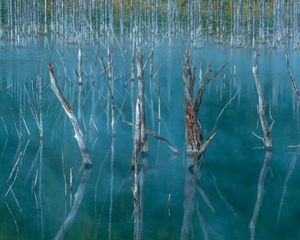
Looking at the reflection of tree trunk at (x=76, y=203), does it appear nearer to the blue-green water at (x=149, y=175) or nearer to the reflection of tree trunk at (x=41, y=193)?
the blue-green water at (x=149, y=175)

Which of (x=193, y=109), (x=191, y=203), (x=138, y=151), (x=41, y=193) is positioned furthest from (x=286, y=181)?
(x=41, y=193)

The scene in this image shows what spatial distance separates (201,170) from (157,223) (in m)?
2.54

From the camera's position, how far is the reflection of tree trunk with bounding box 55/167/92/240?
8.52 m

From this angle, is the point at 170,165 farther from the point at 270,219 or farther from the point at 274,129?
the point at 274,129

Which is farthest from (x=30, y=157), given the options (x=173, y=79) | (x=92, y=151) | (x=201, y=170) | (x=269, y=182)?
(x=173, y=79)

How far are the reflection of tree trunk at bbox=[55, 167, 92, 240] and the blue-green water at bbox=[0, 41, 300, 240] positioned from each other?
0.04 metres

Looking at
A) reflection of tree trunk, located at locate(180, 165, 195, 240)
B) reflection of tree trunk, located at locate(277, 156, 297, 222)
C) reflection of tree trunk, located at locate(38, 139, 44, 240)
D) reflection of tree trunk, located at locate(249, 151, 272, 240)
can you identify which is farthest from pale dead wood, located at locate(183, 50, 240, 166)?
reflection of tree trunk, located at locate(38, 139, 44, 240)

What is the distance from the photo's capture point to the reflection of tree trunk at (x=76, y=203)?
28.0 ft

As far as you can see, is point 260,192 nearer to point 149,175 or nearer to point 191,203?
point 191,203

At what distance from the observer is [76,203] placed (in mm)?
9469

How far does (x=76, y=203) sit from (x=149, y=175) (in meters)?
1.65

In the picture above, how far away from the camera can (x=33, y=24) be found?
113 feet

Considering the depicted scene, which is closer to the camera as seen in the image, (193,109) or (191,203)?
(191,203)

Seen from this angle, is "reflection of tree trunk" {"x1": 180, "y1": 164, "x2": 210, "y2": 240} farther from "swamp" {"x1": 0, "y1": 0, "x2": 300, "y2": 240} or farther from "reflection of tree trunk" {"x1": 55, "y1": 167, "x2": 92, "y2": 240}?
"reflection of tree trunk" {"x1": 55, "y1": 167, "x2": 92, "y2": 240}
